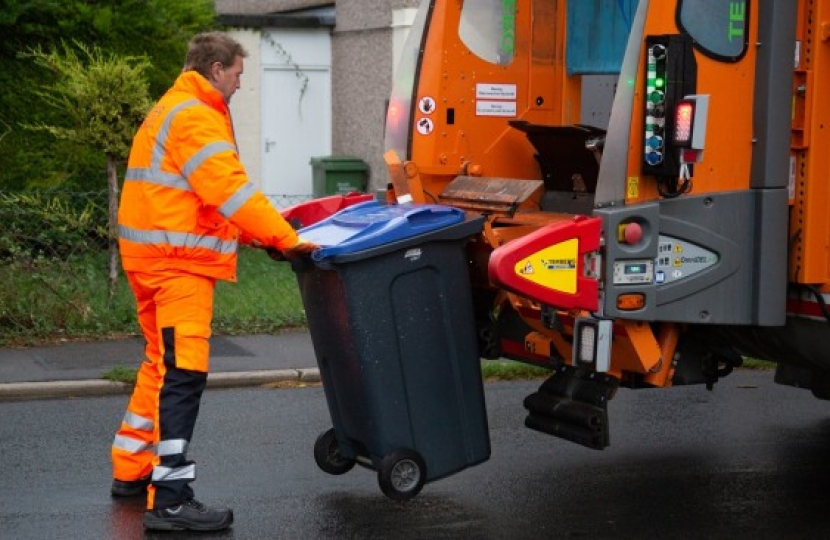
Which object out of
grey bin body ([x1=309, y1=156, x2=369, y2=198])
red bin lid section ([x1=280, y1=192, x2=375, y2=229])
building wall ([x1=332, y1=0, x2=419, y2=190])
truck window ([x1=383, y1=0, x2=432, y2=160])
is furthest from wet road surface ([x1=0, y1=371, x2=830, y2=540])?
building wall ([x1=332, y1=0, x2=419, y2=190])

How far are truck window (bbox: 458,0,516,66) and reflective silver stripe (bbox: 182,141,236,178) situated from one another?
179 centimetres

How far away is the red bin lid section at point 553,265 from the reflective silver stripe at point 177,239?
1.10m

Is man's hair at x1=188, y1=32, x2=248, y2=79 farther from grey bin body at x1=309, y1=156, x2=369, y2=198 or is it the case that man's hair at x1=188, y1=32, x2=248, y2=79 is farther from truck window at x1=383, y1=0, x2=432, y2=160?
grey bin body at x1=309, y1=156, x2=369, y2=198

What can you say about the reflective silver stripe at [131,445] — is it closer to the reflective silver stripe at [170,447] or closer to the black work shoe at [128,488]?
the black work shoe at [128,488]

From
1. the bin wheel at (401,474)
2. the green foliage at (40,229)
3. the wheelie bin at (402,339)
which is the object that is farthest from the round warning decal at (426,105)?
the green foliage at (40,229)

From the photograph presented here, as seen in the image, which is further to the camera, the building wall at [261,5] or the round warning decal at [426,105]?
the building wall at [261,5]

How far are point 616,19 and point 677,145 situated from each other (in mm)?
2042

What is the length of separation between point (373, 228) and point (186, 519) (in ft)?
4.29

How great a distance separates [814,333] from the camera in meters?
5.77

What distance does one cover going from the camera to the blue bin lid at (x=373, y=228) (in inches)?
219

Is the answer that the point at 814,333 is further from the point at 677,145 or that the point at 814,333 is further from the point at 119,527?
the point at 119,527

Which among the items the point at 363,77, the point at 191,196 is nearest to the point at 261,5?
the point at 363,77

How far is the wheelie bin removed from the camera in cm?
561

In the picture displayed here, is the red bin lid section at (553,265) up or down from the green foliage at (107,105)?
down
